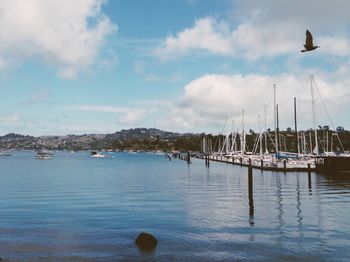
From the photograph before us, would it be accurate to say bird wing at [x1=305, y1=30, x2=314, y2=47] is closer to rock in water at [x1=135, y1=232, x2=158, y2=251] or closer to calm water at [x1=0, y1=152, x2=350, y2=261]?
calm water at [x1=0, y1=152, x2=350, y2=261]

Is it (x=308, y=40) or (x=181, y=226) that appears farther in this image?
(x=181, y=226)

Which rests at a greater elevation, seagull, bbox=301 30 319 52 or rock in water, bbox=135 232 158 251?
seagull, bbox=301 30 319 52

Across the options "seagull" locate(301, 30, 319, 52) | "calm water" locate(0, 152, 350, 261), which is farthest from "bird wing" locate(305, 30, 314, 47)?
"calm water" locate(0, 152, 350, 261)

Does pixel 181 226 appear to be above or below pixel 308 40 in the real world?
below

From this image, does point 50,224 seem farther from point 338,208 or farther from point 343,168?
point 343,168

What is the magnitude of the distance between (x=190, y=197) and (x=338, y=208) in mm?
15794

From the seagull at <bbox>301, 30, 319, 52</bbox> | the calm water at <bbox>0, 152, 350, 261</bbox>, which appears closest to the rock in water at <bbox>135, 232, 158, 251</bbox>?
the calm water at <bbox>0, 152, 350, 261</bbox>

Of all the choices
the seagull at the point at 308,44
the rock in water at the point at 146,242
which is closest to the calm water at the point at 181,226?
the rock in water at the point at 146,242

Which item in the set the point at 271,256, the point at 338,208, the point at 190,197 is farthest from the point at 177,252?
the point at 190,197

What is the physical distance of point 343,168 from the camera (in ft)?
251

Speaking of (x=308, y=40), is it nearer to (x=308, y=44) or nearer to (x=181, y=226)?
(x=308, y=44)

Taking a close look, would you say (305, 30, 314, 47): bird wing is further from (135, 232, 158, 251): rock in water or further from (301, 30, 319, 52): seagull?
(135, 232, 158, 251): rock in water

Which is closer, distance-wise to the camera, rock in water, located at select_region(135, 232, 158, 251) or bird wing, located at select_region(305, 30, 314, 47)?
bird wing, located at select_region(305, 30, 314, 47)

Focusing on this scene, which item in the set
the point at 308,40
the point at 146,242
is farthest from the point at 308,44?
the point at 146,242
